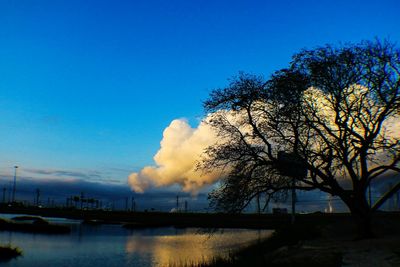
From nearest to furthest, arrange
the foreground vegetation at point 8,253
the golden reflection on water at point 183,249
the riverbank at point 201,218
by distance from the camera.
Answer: the golden reflection on water at point 183,249
the foreground vegetation at point 8,253
the riverbank at point 201,218

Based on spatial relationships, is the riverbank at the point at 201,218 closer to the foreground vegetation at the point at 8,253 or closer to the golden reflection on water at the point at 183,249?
the golden reflection on water at the point at 183,249

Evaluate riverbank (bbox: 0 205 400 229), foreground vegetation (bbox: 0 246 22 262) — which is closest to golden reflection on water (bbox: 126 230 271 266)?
riverbank (bbox: 0 205 400 229)

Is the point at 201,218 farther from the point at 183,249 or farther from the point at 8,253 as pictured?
the point at 8,253

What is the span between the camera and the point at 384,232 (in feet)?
121

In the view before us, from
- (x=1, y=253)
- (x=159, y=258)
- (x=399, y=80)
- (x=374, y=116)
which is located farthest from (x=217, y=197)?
(x=1, y=253)

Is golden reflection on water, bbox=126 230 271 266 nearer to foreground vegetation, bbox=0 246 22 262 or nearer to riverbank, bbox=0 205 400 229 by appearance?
riverbank, bbox=0 205 400 229

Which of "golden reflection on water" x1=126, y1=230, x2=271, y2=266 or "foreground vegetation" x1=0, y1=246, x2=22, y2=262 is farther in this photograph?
"foreground vegetation" x1=0, y1=246, x2=22, y2=262

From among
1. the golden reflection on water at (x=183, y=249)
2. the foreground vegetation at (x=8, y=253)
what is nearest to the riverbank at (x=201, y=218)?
the golden reflection on water at (x=183, y=249)

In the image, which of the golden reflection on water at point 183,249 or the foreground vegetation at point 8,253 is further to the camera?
the foreground vegetation at point 8,253

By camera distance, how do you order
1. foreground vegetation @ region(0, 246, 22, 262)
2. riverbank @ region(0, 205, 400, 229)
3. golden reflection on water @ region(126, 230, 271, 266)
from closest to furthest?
golden reflection on water @ region(126, 230, 271, 266) → foreground vegetation @ region(0, 246, 22, 262) → riverbank @ region(0, 205, 400, 229)

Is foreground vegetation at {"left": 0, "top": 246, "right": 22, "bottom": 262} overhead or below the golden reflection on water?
overhead

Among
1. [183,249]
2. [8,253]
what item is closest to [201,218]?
[183,249]

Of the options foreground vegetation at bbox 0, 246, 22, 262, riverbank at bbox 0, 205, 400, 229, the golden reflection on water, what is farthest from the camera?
riverbank at bbox 0, 205, 400, 229

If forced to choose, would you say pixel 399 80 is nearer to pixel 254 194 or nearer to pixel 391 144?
pixel 391 144
